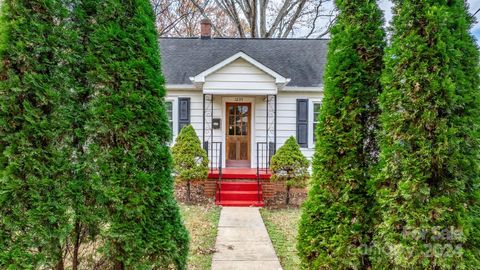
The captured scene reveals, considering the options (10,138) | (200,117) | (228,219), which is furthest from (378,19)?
(200,117)

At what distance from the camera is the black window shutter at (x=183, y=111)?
963cm

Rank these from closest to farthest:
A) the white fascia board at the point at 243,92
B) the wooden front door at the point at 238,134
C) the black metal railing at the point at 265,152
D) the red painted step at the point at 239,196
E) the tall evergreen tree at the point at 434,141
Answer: the tall evergreen tree at the point at 434,141 < the red painted step at the point at 239,196 < the white fascia board at the point at 243,92 < the black metal railing at the point at 265,152 < the wooden front door at the point at 238,134

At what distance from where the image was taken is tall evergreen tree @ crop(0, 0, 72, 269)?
231 cm

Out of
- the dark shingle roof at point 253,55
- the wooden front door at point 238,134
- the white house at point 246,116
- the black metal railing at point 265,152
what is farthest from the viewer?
the dark shingle roof at point 253,55

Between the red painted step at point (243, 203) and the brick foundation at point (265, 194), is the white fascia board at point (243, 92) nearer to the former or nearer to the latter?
Answer: the brick foundation at point (265, 194)

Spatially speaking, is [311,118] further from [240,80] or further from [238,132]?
[240,80]

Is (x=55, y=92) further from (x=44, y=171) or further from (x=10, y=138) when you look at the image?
(x=44, y=171)

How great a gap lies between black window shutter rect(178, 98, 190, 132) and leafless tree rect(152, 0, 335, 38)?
373 inches

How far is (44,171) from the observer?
7.75ft

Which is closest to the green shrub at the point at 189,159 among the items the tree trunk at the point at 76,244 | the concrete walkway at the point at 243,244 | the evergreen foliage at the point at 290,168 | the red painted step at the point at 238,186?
the red painted step at the point at 238,186

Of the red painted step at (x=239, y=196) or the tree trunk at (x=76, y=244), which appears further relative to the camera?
the red painted step at (x=239, y=196)

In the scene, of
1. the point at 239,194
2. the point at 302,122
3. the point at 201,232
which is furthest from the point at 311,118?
the point at 201,232

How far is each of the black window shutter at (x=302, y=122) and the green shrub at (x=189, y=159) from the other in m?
3.53

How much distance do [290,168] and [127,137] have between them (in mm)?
5386
